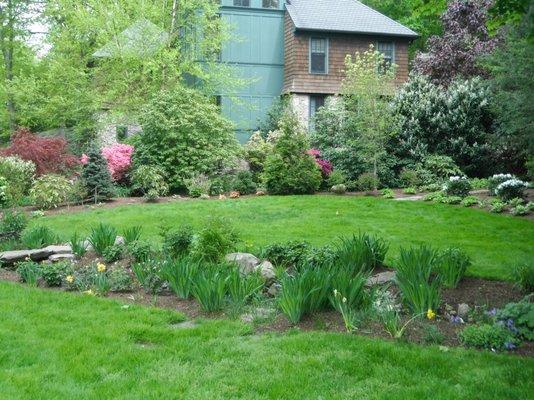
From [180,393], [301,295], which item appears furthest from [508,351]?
[180,393]

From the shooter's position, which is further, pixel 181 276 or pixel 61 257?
pixel 61 257

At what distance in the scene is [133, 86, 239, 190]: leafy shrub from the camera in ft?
59.3

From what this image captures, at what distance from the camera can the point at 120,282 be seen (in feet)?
23.7

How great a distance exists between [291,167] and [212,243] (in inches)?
372

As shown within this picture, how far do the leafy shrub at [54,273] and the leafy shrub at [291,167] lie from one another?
9654mm

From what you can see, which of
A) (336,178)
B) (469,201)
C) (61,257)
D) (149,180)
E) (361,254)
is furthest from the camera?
(336,178)

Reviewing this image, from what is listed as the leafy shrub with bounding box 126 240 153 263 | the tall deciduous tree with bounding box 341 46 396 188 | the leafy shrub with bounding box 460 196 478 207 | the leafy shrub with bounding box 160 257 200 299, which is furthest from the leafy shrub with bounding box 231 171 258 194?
the leafy shrub with bounding box 160 257 200 299

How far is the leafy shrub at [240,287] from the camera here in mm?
6199

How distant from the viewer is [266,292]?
700cm

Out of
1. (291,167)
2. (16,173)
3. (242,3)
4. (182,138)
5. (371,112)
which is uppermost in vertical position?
(242,3)

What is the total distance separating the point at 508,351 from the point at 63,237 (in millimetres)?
8098

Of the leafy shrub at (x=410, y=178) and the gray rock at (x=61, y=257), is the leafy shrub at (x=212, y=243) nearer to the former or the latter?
the gray rock at (x=61, y=257)

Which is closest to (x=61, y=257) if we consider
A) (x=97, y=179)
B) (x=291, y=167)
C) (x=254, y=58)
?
(x=97, y=179)

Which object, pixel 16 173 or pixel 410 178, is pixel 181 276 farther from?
pixel 410 178
